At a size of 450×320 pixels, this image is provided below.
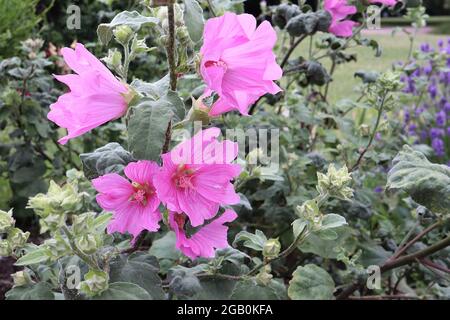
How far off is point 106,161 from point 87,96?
148mm

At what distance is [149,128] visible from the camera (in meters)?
0.69

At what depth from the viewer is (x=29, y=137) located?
2059mm

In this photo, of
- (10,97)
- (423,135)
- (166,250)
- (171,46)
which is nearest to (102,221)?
(171,46)

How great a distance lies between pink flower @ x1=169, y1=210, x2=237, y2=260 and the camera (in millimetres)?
864

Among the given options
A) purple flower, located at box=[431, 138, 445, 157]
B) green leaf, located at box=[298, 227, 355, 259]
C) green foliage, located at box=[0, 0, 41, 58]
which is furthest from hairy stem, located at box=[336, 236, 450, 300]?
green foliage, located at box=[0, 0, 41, 58]

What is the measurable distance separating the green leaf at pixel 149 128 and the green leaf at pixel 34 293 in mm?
318

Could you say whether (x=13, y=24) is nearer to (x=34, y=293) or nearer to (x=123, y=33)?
(x=123, y=33)

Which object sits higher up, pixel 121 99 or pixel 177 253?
pixel 121 99

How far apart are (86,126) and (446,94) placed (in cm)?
329

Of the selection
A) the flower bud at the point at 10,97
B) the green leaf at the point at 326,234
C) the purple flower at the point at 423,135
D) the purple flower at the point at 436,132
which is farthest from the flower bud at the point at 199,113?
the purple flower at the point at 423,135

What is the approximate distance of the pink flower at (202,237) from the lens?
86cm

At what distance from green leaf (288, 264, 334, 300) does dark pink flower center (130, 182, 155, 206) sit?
1.69 ft

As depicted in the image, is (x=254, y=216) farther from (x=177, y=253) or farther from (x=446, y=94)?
(x=446, y=94)
